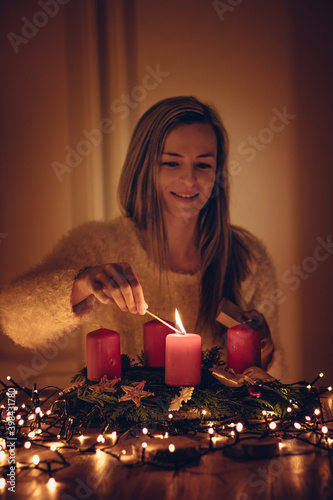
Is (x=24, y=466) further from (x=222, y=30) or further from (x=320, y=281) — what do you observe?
(x=222, y=30)

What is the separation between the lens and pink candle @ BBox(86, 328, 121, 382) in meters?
1.21

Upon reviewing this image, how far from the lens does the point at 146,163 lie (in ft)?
5.88

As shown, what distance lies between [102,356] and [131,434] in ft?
0.73

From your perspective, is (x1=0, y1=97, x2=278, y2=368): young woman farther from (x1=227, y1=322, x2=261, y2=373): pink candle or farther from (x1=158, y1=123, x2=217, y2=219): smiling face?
(x1=227, y1=322, x2=261, y2=373): pink candle

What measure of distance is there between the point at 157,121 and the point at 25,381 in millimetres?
1122

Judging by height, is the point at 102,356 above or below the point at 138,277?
below

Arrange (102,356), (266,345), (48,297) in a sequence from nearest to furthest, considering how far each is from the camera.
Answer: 1. (102,356)
2. (48,297)
3. (266,345)

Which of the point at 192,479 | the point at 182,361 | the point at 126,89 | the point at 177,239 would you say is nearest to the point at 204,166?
the point at 177,239

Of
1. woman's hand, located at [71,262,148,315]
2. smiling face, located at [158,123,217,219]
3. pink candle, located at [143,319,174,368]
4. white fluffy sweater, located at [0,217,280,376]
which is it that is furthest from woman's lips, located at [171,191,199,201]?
pink candle, located at [143,319,174,368]

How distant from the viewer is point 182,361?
1.16 metres

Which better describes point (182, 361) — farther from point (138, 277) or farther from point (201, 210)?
point (201, 210)

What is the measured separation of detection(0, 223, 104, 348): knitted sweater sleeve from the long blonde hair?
9.0 inches

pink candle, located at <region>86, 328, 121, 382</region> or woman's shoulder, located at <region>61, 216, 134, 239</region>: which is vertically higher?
woman's shoulder, located at <region>61, 216, 134, 239</region>

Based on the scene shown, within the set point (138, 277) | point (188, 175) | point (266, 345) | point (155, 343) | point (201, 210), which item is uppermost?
point (188, 175)
